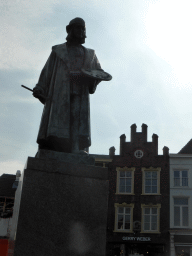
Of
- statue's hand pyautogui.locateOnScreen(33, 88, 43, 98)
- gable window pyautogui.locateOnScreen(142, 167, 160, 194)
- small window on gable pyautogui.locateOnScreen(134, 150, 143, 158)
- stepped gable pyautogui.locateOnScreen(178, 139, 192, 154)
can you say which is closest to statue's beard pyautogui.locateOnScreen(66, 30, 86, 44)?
statue's hand pyautogui.locateOnScreen(33, 88, 43, 98)

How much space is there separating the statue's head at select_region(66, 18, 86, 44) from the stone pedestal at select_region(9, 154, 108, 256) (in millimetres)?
2250

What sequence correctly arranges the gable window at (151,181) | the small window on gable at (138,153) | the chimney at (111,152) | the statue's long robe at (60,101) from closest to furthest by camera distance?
1. the statue's long robe at (60,101)
2. the gable window at (151,181)
3. the small window on gable at (138,153)
4. the chimney at (111,152)

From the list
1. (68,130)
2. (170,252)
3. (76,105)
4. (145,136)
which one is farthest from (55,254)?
(145,136)

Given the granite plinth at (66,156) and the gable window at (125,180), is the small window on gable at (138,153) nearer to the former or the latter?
the gable window at (125,180)

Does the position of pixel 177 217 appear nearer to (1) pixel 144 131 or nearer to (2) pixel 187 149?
(2) pixel 187 149

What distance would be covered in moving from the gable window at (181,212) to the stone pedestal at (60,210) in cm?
2374

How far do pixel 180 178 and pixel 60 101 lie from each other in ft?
79.1

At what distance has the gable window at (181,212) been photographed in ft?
Answer: 86.7

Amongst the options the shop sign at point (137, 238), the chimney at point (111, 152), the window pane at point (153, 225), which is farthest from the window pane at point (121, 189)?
the shop sign at point (137, 238)

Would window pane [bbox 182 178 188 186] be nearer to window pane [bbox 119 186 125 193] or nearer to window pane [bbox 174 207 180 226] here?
window pane [bbox 174 207 180 226]

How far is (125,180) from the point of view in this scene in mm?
28250

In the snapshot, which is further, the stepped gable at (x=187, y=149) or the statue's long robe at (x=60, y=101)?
the stepped gable at (x=187, y=149)

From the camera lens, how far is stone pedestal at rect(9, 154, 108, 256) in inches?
159

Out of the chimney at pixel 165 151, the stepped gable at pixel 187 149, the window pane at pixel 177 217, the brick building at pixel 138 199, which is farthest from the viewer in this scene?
the stepped gable at pixel 187 149
